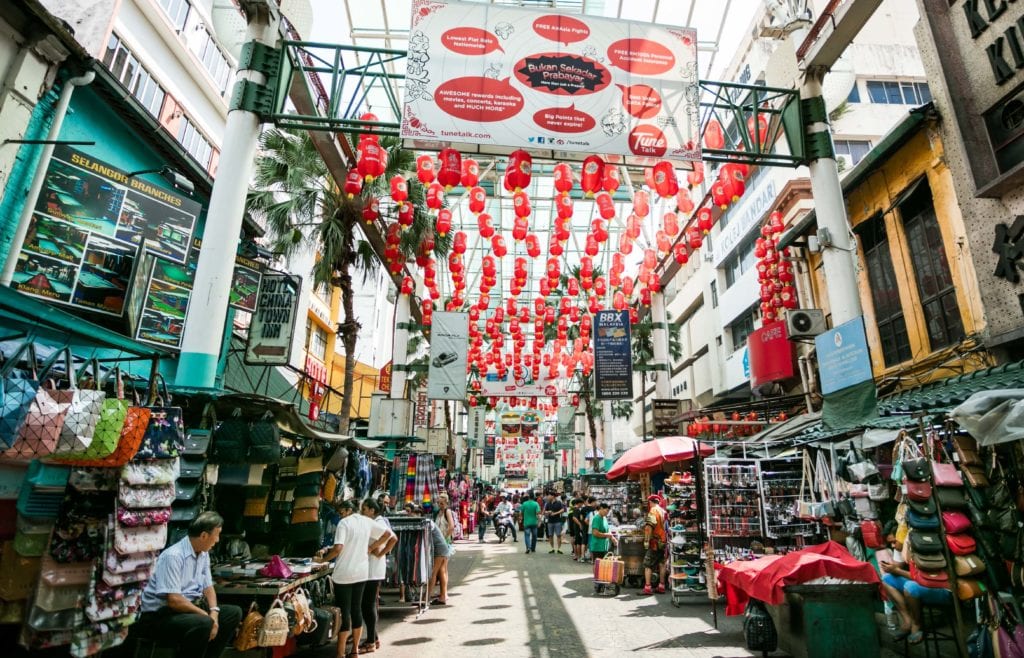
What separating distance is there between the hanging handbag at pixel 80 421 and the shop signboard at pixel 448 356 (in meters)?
11.8

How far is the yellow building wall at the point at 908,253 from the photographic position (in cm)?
938

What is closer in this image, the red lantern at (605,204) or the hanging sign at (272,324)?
the red lantern at (605,204)

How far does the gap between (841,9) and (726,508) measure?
9.07 m

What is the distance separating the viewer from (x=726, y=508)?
29.3ft

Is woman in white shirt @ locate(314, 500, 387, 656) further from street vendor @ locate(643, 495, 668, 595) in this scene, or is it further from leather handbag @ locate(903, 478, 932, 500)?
street vendor @ locate(643, 495, 668, 595)

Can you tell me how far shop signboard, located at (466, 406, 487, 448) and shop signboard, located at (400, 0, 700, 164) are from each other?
86.8 feet

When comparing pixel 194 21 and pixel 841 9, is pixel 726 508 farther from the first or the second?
pixel 194 21

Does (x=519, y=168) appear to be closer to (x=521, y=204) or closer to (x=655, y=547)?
(x=521, y=204)

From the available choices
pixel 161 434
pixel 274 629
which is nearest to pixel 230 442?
pixel 161 434

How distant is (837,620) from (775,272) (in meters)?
12.0

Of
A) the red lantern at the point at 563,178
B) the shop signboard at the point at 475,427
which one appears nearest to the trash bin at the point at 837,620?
the red lantern at the point at 563,178

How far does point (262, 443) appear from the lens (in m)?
7.14

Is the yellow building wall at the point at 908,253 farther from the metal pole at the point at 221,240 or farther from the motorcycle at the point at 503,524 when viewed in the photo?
the motorcycle at the point at 503,524

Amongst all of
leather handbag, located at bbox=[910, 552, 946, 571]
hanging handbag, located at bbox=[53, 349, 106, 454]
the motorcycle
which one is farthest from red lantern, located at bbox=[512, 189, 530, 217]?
the motorcycle
